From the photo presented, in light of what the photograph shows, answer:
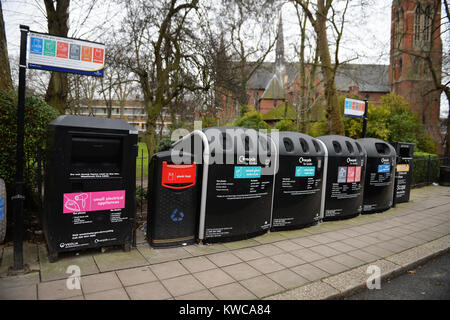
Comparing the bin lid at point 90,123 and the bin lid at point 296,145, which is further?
the bin lid at point 296,145

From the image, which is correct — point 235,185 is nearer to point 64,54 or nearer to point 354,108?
point 64,54

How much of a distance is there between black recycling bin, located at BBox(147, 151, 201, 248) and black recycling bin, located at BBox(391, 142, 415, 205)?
5615mm

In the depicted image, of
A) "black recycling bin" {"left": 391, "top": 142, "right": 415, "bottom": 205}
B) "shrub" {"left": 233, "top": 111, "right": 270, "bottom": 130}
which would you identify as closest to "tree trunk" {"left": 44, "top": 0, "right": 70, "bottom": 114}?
"black recycling bin" {"left": 391, "top": 142, "right": 415, "bottom": 205}

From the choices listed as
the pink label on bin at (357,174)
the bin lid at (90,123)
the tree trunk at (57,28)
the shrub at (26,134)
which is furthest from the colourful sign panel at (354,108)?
the tree trunk at (57,28)

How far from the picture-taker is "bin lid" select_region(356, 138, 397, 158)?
6.43m

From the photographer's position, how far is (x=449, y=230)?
5648 mm

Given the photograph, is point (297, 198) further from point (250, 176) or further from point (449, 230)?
point (449, 230)

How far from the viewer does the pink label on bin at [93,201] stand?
3.34 metres

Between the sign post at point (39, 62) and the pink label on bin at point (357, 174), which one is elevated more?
the sign post at point (39, 62)

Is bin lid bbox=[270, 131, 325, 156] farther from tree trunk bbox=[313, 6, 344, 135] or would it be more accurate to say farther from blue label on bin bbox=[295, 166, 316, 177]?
tree trunk bbox=[313, 6, 344, 135]

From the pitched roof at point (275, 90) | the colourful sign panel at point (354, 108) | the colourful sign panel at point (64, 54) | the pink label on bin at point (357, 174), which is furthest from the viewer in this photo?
the pitched roof at point (275, 90)

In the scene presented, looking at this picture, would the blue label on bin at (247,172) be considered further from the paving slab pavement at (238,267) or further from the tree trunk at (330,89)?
the tree trunk at (330,89)

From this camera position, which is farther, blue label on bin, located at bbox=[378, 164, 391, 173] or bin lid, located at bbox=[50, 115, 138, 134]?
blue label on bin, located at bbox=[378, 164, 391, 173]

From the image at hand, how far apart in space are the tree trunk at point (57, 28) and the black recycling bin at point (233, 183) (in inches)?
176
